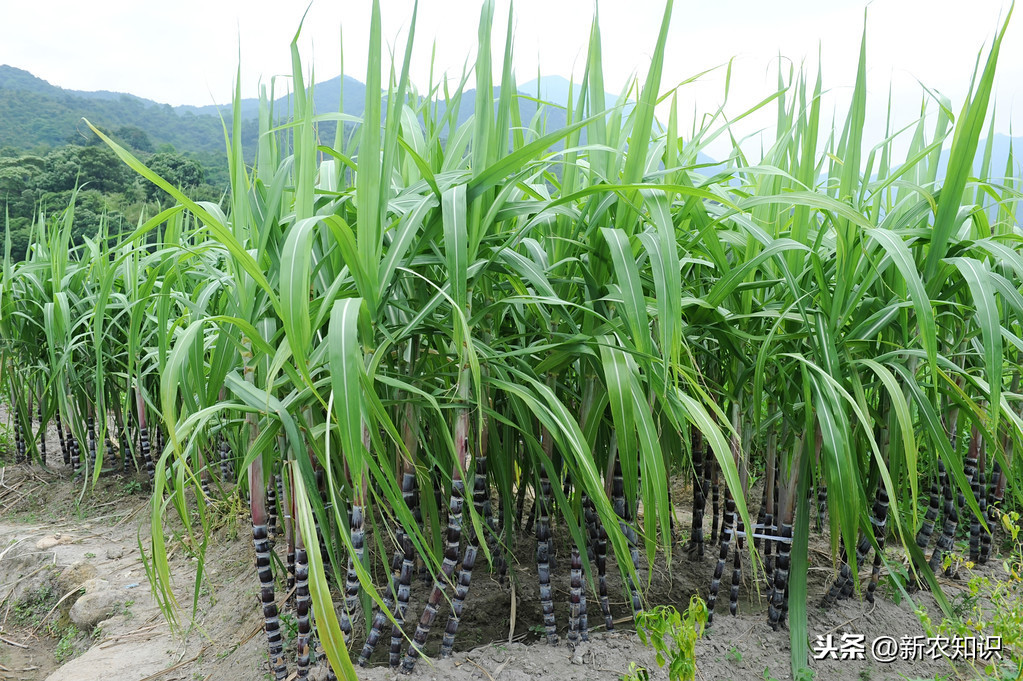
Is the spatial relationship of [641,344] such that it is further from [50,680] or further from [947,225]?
[50,680]

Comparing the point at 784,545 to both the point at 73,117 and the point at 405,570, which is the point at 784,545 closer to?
the point at 405,570

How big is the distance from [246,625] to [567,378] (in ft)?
3.39

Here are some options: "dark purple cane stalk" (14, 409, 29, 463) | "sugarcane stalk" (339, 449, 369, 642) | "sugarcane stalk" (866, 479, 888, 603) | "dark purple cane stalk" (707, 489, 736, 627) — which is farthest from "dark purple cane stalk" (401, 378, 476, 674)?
"dark purple cane stalk" (14, 409, 29, 463)

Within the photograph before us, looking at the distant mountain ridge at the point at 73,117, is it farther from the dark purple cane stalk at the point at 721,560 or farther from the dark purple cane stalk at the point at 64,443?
the dark purple cane stalk at the point at 721,560

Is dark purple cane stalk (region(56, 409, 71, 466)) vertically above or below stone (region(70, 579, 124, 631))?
above

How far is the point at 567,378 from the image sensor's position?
153cm

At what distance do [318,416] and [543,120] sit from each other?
92 centimetres

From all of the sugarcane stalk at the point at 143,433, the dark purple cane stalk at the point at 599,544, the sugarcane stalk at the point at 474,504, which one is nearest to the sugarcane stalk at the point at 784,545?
the dark purple cane stalk at the point at 599,544

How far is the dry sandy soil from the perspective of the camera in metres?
1.33

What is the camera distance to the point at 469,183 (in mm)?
996

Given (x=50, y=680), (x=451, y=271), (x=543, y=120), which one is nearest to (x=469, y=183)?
(x=451, y=271)

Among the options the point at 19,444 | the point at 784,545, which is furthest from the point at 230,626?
the point at 19,444

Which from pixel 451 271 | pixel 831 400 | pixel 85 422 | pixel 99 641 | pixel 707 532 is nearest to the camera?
pixel 451 271

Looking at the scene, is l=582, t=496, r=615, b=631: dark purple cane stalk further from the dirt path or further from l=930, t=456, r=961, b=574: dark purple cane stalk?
l=930, t=456, r=961, b=574: dark purple cane stalk
